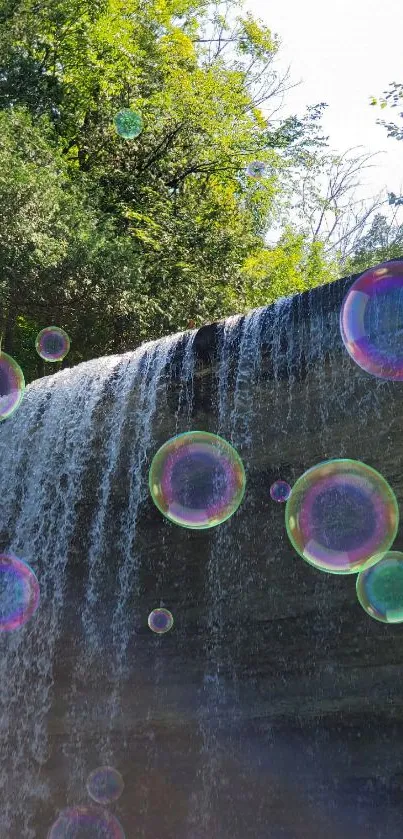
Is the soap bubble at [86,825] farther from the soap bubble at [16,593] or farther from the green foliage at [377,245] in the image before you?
the green foliage at [377,245]

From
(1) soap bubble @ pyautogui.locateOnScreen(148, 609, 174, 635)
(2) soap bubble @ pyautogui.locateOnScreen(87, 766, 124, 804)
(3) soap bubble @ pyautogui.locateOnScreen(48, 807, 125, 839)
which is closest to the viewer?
(3) soap bubble @ pyautogui.locateOnScreen(48, 807, 125, 839)

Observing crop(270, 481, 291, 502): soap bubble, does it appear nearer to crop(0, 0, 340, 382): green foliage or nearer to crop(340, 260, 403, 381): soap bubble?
crop(340, 260, 403, 381): soap bubble

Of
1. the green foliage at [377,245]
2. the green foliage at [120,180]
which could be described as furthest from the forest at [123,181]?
the green foliage at [377,245]

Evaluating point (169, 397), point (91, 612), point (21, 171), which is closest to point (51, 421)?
point (169, 397)

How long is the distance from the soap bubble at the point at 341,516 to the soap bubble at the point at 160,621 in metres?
1.41

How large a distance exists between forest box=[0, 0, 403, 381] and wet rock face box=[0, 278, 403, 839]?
7.76 m

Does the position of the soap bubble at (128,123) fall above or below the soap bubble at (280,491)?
below

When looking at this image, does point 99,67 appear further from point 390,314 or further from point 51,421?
point 390,314

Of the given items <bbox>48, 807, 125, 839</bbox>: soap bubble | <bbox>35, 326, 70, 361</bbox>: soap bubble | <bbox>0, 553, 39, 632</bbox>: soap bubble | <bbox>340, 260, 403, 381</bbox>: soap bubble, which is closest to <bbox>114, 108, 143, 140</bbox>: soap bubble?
<bbox>35, 326, 70, 361</bbox>: soap bubble

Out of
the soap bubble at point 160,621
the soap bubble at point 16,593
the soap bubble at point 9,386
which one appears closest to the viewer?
the soap bubble at point 160,621

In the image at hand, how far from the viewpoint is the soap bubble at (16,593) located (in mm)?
9000

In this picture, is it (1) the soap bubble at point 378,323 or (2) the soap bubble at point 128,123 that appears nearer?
(1) the soap bubble at point 378,323

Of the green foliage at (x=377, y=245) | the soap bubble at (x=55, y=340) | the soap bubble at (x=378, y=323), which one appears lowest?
the green foliage at (x=377, y=245)

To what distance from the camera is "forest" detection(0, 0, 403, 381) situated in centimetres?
1702
